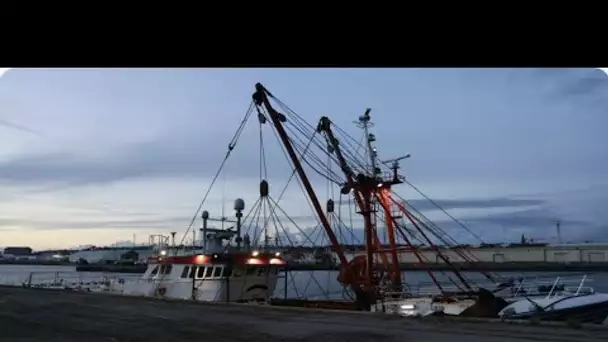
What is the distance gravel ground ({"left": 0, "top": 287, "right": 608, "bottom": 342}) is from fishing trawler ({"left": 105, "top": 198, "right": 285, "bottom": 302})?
8219mm

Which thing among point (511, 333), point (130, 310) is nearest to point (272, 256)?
point (130, 310)

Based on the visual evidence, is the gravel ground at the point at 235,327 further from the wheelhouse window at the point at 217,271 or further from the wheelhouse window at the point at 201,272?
the wheelhouse window at the point at 217,271

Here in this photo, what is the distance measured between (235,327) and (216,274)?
12.7m

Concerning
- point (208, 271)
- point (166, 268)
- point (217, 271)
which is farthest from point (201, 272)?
point (166, 268)

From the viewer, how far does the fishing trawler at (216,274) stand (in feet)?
76.7

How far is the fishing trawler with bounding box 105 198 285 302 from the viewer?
23.4m

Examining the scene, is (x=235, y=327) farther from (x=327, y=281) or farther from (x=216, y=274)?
(x=327, y=281)

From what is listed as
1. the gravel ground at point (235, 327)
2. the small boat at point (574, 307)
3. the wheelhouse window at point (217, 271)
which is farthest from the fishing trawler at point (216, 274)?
the small boat at point (574, 307)

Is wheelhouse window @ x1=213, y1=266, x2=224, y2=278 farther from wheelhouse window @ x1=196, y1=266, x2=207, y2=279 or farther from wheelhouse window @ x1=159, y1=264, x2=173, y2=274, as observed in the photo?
wheelhouse window @ x1=159, y1=264, x2=173, y2=274

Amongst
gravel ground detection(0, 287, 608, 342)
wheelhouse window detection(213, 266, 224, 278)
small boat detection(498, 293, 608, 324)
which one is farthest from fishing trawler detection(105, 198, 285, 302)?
small boat detection(498, 293, 608, 324)

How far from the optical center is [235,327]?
1101cm

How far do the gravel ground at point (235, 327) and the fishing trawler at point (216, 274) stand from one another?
8.22 meters

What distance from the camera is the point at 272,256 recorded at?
24672mm
